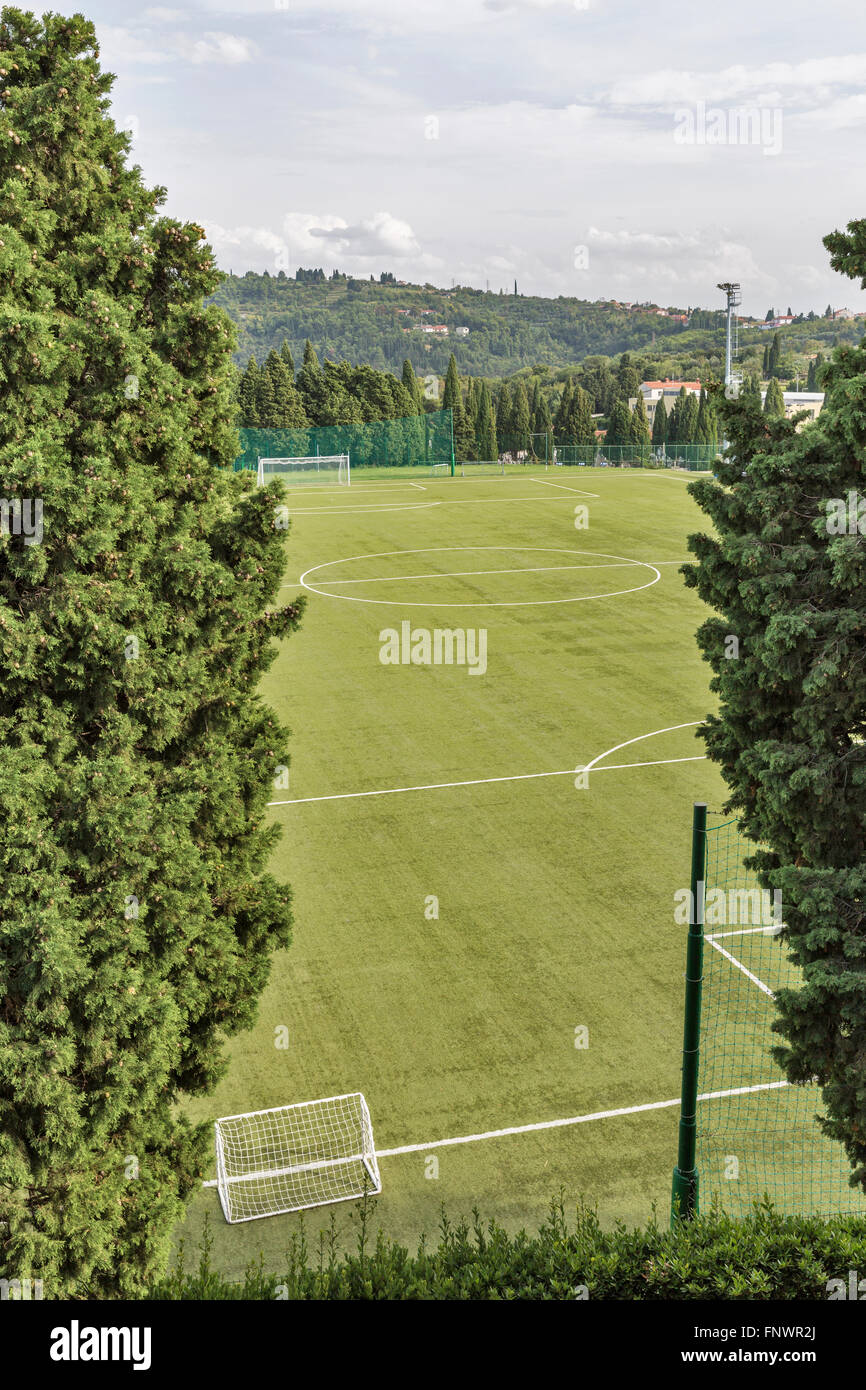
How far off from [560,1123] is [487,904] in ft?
14.1

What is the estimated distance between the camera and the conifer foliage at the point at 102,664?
670 cm

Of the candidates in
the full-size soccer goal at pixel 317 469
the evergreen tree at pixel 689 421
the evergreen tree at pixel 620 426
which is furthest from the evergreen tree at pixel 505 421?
the full-size soccer goal at pixel 317 469

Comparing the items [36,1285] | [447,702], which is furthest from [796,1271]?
[447,702]

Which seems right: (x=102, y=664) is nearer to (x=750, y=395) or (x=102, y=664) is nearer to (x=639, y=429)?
(x=750, y=395)

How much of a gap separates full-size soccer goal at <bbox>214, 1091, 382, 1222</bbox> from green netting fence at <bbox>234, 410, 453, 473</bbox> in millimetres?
72125

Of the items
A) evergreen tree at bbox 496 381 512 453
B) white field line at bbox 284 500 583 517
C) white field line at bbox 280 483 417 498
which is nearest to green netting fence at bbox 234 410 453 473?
white field line at bbox 280 483 417 498

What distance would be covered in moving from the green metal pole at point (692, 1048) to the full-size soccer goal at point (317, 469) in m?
66.0

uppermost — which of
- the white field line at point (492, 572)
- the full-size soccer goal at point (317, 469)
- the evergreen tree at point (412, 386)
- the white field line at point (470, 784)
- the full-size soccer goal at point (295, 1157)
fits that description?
the evergreen tree at point (412, 386)

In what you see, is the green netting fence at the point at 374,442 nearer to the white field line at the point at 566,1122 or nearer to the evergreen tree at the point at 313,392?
the evergreen tree at the point at 313,392

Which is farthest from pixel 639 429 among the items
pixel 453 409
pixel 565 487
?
pixel 565 487

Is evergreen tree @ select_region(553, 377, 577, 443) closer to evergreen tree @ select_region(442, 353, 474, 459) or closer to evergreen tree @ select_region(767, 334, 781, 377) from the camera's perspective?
evergreen tree @ select_region(442, 353, 474, 459)

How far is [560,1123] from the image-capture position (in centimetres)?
1049

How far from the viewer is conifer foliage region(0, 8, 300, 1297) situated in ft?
22.0

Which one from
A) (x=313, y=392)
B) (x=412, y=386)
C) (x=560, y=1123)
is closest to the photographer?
(x=560, y=1123)
